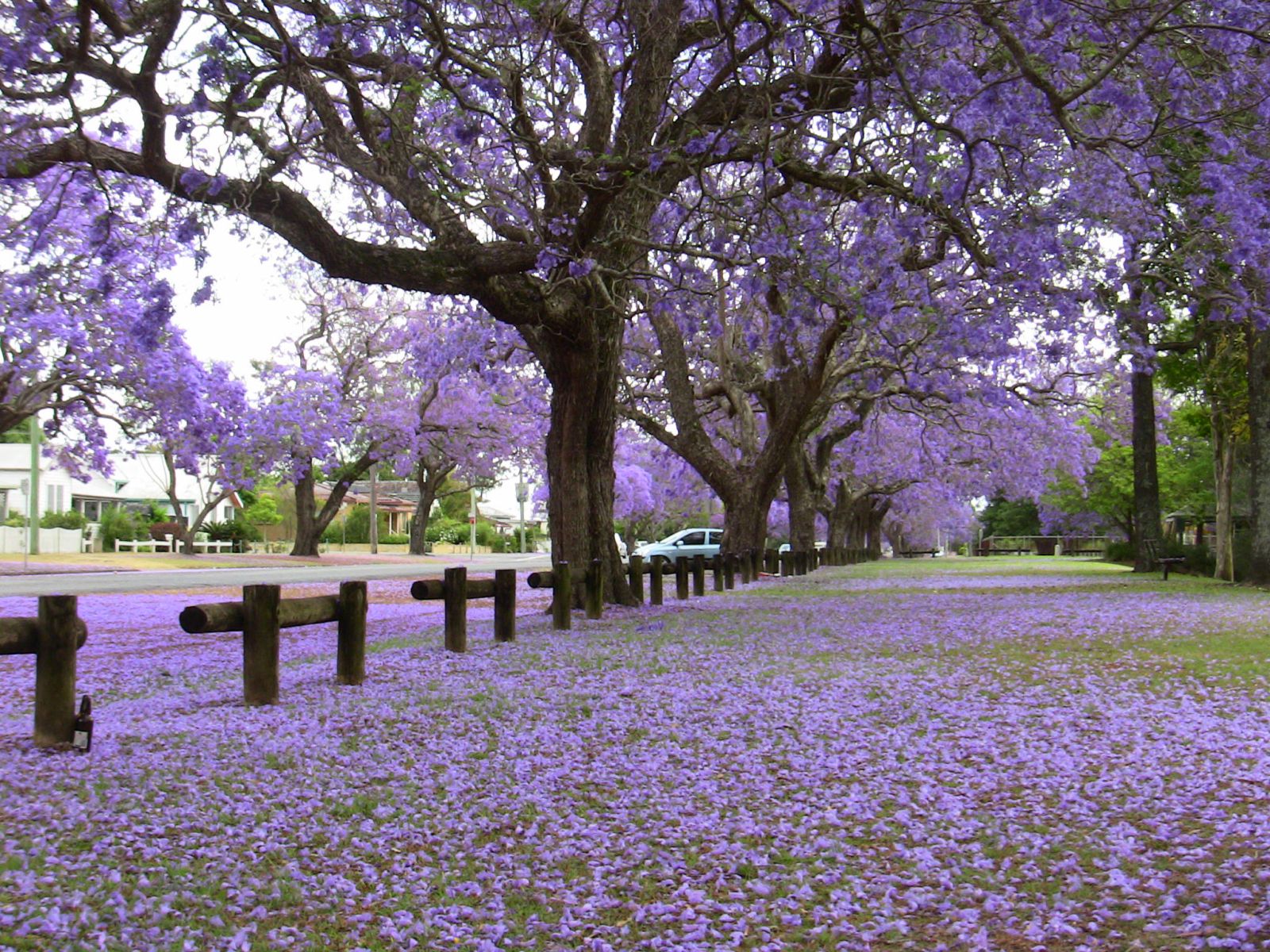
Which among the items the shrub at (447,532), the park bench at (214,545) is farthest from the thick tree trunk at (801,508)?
the shrub at (447,532)

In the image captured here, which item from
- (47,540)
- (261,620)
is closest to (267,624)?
(261,620)

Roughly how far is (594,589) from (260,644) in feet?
21.4

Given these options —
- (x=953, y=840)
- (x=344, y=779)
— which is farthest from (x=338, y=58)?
(x=953, y=840)

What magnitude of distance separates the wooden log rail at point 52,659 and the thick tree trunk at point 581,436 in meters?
7.94

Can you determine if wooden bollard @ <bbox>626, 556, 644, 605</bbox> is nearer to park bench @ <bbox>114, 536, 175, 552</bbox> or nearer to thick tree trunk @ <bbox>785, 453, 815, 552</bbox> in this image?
thick tree trunk @ <bbox>785, 453, 815, 552</bbox>

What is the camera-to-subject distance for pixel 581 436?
44.1 feet

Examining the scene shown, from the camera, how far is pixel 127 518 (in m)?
46.3

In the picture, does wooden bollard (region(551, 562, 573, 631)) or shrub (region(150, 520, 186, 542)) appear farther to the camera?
shrub (region(150, 520, 186, 542))

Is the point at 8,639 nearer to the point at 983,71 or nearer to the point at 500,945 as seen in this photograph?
the point at 500,945

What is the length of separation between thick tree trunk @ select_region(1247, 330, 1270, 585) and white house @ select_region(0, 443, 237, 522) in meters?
41.9

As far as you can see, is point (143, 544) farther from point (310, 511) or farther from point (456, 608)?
point (456, 608)

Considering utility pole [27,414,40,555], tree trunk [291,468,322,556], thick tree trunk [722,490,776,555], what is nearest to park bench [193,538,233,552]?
tree trunk [291,468,322,556]

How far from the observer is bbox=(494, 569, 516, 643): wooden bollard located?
10391mm

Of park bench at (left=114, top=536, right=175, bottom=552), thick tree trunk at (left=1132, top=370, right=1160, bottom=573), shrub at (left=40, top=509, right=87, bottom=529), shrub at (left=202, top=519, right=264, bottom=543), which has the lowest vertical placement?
park bench at (left=114, top=536, right=175, bottom=552)
